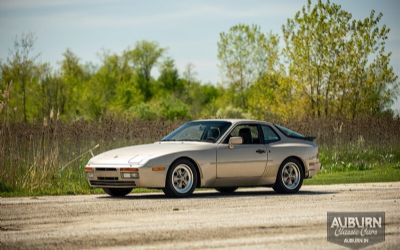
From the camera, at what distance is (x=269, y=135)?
56.5 ft

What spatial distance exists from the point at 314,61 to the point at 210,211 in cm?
2960

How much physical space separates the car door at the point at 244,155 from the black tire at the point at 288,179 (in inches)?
16.7

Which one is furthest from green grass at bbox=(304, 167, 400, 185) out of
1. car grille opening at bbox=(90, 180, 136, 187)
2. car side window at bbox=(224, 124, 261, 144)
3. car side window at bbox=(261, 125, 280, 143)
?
car grille opening at bbox=(90, 180, 136, 187)

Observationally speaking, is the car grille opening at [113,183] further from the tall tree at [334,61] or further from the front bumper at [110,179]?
the tall tree at [334,61]

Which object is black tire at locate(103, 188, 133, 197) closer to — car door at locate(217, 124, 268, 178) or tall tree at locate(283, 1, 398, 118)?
car door at locate(217, 124, 268, 178)

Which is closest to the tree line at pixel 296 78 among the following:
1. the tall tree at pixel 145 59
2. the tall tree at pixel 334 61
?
the tall tree at pixel 334 61

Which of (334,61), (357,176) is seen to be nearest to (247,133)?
(357,176)

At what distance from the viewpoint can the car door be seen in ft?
53.1

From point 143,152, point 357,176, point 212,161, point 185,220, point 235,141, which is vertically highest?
point 235,141

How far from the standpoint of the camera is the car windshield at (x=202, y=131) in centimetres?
1650

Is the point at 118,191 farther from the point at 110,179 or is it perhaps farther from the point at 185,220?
the point at 185,220

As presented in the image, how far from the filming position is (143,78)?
100 m

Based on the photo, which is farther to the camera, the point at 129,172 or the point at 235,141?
the point at 235,141

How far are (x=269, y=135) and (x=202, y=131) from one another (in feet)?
4.57
